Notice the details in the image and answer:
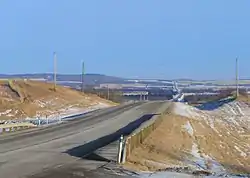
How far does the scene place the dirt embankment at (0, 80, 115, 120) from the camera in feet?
248

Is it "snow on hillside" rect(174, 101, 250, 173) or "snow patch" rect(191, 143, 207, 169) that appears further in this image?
"snow on hillside" rect(174, 101, 250, 173)

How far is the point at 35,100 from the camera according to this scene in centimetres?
9194

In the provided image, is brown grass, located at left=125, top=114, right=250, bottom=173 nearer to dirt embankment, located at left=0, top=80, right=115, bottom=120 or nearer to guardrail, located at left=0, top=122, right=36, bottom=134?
guardrail, located at left=0, top=122, right=36, bottom=134

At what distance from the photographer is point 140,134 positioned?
31094mm

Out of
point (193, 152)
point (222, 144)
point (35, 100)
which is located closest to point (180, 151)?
point (193, 152)

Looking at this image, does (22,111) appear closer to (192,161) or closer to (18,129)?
(18,129)

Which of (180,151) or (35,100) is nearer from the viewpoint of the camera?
(180,151)

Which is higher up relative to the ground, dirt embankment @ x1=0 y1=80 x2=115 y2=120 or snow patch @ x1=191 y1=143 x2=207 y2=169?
snow patch @ x1=191 y1=143 x2=207 y2=169

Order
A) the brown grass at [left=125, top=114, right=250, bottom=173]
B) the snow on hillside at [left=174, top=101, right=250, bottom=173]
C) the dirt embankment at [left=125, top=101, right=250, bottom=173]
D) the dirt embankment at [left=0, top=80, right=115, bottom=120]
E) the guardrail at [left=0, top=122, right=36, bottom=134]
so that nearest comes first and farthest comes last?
1. the brown grass at [left=125, top=114, right=250, bottom=173]
2. the dirt embankment at [left=125, top=101, right=250, bottom=173]
3. the snow on hillside at [left=174, top=101, right=250, bottom=173]
4. the guardrail at [left=0, top=122, right=36, bottom=134]
5. the dirt embankment at [left=0, top=80, right=115, bottom=120]

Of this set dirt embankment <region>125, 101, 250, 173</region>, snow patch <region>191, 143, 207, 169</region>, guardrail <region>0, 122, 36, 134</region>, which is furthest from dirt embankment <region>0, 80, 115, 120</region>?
snow patch <region>191, 143, 207, 169</region>

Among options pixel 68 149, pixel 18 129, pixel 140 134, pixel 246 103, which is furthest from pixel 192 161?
pixel 246 103

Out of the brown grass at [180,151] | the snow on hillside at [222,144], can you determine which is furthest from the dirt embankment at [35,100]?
the brown grass at [180,151]

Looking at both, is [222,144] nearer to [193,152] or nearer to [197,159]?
[193,152]

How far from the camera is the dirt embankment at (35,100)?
75688 millimetres
